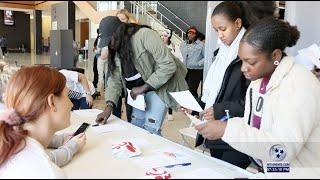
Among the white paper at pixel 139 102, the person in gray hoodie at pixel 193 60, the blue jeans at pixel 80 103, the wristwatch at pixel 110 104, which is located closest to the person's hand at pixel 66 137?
the wristwatch at pixel 110 104

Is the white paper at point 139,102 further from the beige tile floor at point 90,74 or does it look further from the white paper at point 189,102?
the white paper at point 189,102

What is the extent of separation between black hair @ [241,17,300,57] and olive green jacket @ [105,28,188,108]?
0.84m

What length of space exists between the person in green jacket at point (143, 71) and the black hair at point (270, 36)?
824 mm

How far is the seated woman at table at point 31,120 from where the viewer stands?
34.0 inches

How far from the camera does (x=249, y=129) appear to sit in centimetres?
100

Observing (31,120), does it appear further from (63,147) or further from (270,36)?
(270,36)

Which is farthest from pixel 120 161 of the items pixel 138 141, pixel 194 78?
pixel 194 78

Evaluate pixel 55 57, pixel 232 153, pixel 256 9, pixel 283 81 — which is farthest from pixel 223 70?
pixel 55 57

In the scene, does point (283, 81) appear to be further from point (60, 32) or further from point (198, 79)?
point (198, 79)

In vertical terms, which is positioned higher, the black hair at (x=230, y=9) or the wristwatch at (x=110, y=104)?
the black hair at (x=230, y=9)

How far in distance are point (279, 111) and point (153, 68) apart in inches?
42.3

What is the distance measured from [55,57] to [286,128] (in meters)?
1.26

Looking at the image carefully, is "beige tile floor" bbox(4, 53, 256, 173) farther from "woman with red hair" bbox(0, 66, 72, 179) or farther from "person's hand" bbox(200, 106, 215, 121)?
"woman with red hair" bbox(0, 66, 72, 179)

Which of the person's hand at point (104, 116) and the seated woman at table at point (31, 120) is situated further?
the person's hand at point (104, 116)
